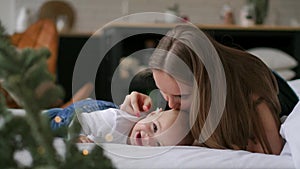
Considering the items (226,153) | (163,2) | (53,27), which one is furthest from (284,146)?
(163,2)

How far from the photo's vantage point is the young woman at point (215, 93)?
1.24 m

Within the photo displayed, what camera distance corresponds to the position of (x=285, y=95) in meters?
→ 1.60

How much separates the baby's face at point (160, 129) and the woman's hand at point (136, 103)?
2 centimetres

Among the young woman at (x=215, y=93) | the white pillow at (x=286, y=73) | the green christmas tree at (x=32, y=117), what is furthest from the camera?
the white pillow at (x=286, y=73)

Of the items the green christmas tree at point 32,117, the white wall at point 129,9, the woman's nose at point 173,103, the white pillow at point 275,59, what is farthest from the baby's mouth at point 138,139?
the white wall at point 129,9

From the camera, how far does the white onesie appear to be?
1222 mm

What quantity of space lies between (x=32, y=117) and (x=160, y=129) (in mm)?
869

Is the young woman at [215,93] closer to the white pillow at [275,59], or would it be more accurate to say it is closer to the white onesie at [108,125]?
the white onesie at [108,125]

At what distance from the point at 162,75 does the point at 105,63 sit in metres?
0.19

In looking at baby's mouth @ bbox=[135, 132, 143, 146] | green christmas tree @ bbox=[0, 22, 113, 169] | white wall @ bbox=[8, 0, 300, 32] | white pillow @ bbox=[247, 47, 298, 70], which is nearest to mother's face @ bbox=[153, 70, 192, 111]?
baby's mouth @ bbox=[135, 132, 143, 146]

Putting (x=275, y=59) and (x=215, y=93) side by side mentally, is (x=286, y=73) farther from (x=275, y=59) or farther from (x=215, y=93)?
(x=215, y=93)

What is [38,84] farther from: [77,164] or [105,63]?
[105,63]

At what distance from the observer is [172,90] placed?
124 centimetres

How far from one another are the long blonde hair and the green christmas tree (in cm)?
80
